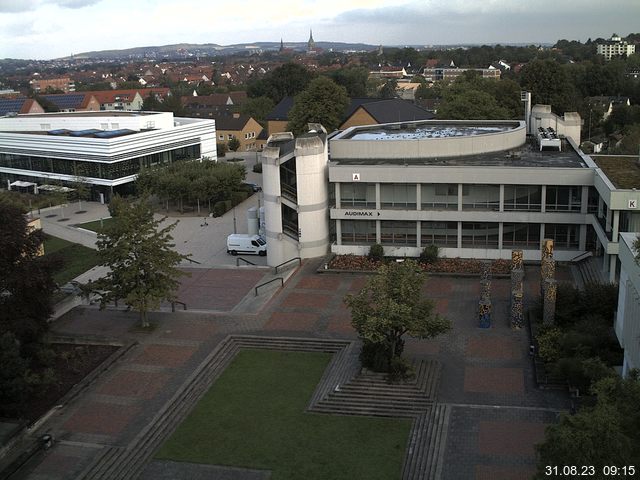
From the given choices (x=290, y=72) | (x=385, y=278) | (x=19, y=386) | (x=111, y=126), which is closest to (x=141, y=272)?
(x=19, y=386)

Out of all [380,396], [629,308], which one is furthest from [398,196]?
[629,308]

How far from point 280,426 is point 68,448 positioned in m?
6.47

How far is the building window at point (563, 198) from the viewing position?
35.4m

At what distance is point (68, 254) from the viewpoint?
148ft

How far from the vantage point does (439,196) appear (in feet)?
122

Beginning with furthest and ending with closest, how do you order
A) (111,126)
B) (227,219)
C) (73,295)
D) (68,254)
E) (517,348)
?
(111,126)
(227,219)
(68,254)
(73,295)
(517,348)

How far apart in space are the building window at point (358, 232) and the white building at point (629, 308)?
17.1 metres

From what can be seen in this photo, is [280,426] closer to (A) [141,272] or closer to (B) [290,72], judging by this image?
(A) [141,272]

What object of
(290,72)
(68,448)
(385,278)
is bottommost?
(68,448)

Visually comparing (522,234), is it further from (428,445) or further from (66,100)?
(66,100)

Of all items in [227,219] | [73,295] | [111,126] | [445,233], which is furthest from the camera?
[111,126]

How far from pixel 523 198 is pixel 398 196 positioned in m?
6.49

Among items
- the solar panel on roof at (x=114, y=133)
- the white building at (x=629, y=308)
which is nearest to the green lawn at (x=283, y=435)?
the white building at (x=629, y=308)

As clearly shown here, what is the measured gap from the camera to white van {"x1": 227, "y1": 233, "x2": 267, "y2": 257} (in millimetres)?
41969
